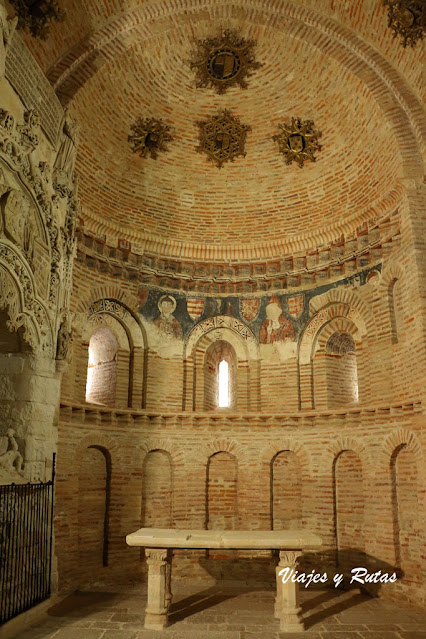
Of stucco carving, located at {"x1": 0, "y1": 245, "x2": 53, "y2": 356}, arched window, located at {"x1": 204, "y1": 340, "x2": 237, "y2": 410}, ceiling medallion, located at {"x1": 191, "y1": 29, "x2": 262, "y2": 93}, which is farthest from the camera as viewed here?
arched window, located at {"x1": 204, "y1": 340, "x2": 237, "y2": 410}

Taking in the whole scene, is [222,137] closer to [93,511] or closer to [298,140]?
[298,140]

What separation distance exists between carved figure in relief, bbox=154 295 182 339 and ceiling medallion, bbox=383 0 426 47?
23.3 feet

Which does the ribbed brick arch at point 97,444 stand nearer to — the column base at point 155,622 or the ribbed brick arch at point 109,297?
the ribbed brick arch at point 109,297

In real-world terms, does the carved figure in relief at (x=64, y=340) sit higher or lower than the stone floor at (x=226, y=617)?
higher

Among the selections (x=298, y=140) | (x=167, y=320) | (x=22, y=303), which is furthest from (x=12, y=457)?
(x=298, y=140)

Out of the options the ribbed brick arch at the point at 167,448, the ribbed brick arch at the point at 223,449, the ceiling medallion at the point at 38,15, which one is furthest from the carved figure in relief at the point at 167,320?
the ceiling medallion at the point at 38,15

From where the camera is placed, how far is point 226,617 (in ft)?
27.8

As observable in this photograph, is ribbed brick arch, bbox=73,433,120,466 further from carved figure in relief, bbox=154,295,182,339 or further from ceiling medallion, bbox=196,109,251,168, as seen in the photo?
ceiling medallion, bbox=196,109,251,168

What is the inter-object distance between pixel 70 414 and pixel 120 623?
391cm

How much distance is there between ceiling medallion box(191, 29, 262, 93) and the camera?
11.5 metres

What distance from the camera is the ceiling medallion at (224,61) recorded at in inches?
452

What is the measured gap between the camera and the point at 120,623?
8.15 metres

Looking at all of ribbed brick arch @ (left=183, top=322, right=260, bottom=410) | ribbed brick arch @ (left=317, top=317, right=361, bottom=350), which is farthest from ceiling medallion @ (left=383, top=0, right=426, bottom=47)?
ribbed brick arch @ (left=183, top=322, right=260, bottom=410)

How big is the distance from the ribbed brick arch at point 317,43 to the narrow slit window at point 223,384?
619cm
